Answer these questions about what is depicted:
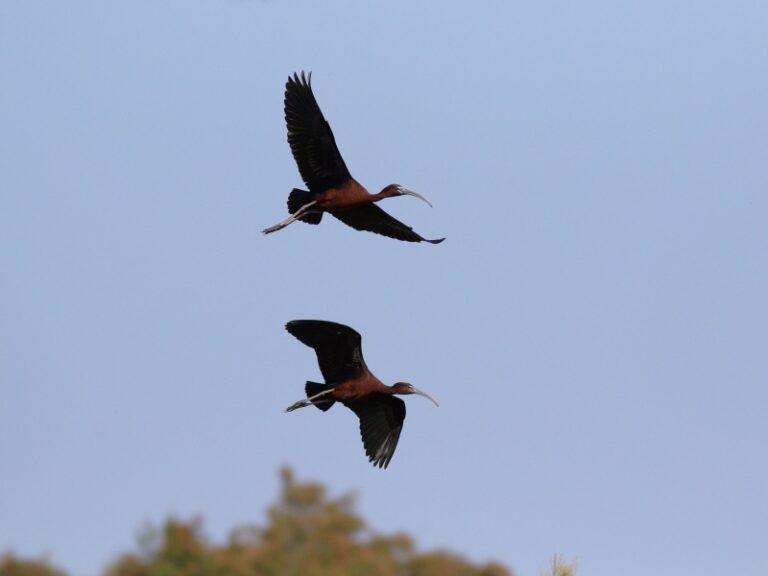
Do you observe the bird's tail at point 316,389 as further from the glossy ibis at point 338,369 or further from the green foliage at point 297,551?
the green foliage at point 297,551

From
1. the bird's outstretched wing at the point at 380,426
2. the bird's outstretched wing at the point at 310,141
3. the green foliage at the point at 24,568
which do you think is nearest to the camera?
the bird's outstretched wing at the point at 310,141

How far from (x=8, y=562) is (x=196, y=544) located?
16.6 feet

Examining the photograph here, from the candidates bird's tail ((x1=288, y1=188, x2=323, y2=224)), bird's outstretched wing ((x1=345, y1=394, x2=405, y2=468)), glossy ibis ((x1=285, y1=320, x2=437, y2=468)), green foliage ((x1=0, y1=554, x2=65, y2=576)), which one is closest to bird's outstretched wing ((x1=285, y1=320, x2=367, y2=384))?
glossy ibis ((x1=285, y1=320, x2=437, y2=468))

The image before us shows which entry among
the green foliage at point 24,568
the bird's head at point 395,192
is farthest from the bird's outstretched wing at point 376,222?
the green foliage at point 24,568

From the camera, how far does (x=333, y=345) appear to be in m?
19.7

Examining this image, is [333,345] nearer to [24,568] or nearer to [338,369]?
[338,369]

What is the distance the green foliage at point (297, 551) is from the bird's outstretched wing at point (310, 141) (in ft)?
94.2

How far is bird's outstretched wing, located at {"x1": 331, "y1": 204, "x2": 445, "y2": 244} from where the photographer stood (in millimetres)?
19953

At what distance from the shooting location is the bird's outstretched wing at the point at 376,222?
19953 mm

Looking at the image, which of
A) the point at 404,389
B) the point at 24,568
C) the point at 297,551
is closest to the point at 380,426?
the point at 404,389

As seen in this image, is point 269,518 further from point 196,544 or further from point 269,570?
point 196,544

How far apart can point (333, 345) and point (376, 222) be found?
1.56 m

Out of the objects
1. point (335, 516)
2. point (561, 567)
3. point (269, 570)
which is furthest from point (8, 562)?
point (561, 567)

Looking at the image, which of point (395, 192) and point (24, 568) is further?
point (24, 568)
